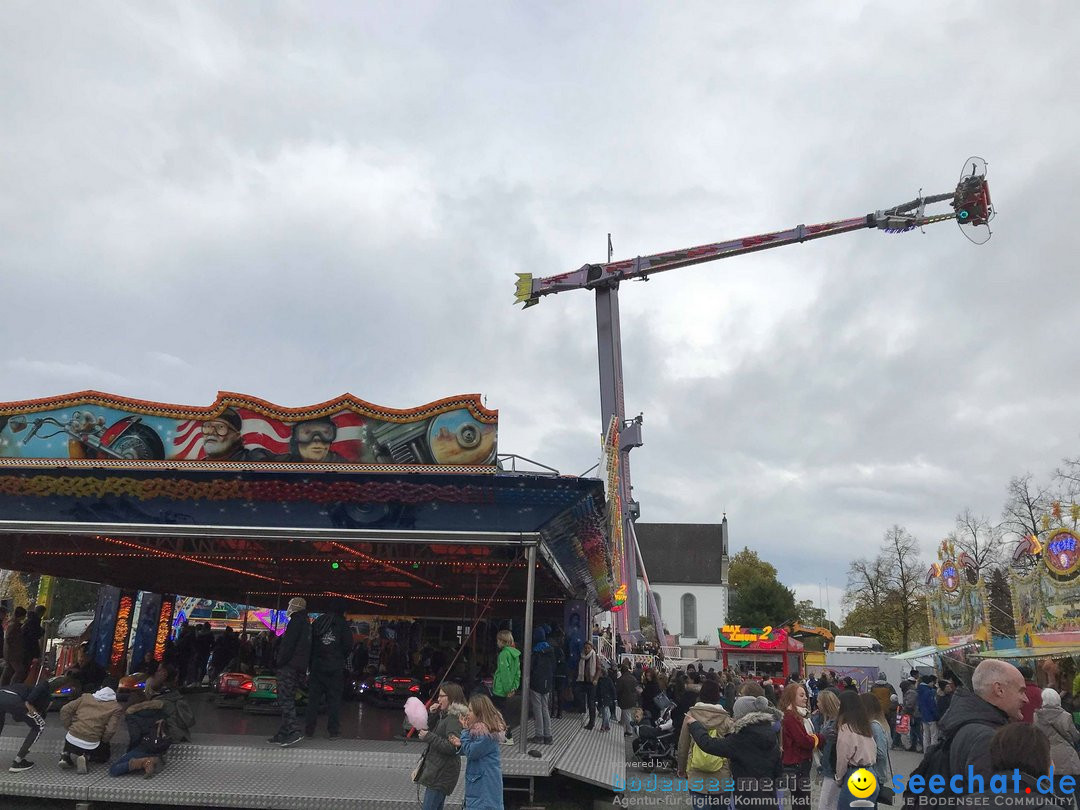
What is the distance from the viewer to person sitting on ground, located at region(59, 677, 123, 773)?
850cm

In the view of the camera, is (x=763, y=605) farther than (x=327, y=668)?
Yes

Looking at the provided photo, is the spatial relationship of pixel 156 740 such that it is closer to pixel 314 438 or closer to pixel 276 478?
pixel 276 478

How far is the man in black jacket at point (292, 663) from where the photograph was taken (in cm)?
944

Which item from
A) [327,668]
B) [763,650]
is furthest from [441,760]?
[763,650]

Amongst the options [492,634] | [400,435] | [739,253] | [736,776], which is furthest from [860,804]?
[739,253]

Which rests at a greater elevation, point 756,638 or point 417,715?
point 756,638

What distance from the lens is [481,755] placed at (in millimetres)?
5777

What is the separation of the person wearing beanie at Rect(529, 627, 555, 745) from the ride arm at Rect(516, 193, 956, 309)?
3124 centimetres

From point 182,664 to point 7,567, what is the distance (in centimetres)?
446

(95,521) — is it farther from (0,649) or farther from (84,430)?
(0,649)

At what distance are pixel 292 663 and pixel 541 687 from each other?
3260 millimetres

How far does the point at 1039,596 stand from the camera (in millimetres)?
18688

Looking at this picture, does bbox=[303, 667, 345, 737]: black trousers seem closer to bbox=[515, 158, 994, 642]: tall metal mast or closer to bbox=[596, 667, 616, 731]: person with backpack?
bbox=[596, 667, 616, 731]: person with backpack

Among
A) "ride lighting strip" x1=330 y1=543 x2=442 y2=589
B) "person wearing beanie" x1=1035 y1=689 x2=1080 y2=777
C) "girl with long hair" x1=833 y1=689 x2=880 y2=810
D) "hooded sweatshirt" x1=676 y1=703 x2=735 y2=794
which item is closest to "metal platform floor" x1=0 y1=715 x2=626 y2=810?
"hooded sweatshirt" x1=676 y1=703 x2=735 y2=794
